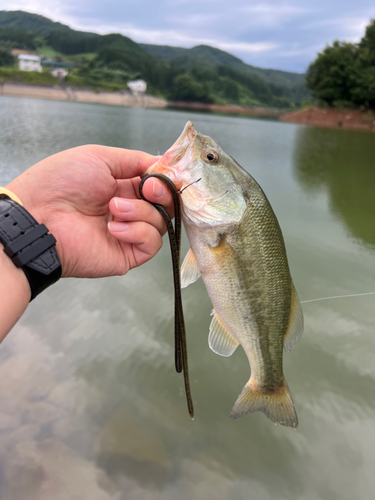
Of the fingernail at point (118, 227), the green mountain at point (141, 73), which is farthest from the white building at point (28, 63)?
the fingernail at point (118, 227)

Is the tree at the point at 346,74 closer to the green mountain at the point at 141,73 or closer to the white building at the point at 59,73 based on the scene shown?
the green mountain at the point at 141,73

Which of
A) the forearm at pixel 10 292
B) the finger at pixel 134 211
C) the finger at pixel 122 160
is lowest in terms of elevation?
the forearm at pixel 10 292

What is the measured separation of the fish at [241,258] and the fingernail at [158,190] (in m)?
0.08

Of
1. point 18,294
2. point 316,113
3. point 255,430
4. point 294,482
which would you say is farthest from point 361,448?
point 316,113

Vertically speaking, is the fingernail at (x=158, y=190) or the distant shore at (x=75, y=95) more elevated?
the distant shore at (x=75, y=95)

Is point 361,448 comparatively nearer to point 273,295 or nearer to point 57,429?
point 273,295

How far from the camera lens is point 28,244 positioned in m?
1.53

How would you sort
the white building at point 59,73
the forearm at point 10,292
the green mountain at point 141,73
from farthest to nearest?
the green mountain at point 141,73, the white building at point 59,73, the forearm at point 10,292

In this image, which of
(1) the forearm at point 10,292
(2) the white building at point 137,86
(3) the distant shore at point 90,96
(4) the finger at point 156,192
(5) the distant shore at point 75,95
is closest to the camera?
(1) the forearm at point 10,292

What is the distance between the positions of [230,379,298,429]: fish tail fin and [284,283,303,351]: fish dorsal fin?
0.85 ft

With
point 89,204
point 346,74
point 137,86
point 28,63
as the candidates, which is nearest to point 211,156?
point 89,204

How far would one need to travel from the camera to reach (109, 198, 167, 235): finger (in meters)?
1.72

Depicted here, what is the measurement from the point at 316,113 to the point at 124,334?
151 ft

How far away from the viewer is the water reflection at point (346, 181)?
20.0ft
